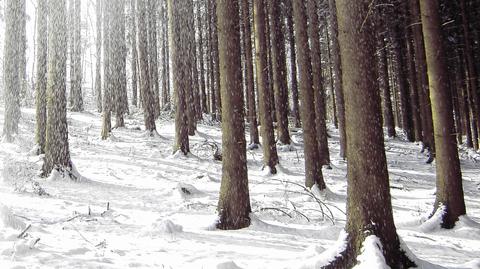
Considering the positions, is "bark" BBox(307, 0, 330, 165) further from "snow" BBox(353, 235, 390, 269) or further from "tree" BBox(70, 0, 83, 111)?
"tree" BBox(70, 0, 83, 111)

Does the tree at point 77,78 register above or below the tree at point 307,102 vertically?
above

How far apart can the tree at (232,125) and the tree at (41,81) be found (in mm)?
6634

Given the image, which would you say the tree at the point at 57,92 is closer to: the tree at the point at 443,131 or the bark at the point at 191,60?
the tree at the point at 443,131

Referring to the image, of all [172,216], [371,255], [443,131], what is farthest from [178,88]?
[371,255]

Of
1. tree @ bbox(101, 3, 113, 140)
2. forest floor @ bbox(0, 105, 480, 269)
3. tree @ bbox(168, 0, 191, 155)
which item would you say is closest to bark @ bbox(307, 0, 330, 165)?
forest floor @ bbox(0, 105, 480, 269)

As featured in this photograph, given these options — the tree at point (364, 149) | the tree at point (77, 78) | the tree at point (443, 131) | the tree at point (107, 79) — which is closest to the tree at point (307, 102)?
the tree at point (443, 131)

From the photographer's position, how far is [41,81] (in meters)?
11.1

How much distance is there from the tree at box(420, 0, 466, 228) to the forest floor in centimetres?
38

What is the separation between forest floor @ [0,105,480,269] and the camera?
4.91 meters

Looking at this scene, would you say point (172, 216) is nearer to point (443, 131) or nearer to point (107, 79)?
point (443, 131)

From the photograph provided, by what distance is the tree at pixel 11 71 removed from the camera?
14.1 meters

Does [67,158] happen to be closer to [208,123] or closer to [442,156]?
[442,156]

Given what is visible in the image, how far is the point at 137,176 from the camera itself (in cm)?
1110

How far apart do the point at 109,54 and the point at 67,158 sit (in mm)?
11860
